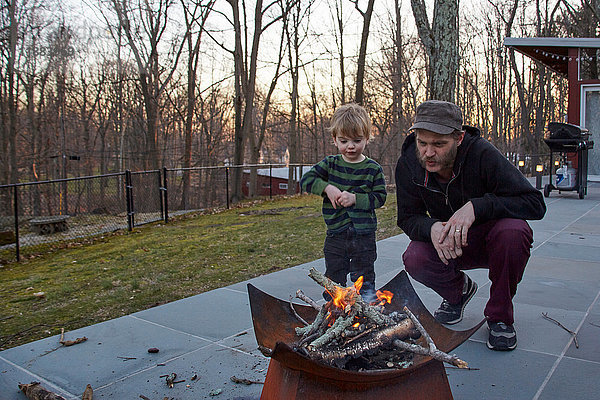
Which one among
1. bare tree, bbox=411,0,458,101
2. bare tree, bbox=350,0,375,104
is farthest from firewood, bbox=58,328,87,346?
bare tree, bbox=350,0,375,104

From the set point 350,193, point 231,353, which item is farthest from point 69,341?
point 350,193

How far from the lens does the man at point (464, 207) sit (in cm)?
227

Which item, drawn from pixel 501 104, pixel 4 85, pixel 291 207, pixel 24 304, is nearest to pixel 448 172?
pixel 24 304

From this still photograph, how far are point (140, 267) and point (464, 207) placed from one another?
397 centimetres

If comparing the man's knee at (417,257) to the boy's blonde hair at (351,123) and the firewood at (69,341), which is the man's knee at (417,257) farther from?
the firewood at (69,341)

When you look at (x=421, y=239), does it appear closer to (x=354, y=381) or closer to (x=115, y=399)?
(x=354, y=381)

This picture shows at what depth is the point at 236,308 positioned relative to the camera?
340 centimetres

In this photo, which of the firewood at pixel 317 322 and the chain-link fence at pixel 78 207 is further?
the chain-link fence at pixel 78 207

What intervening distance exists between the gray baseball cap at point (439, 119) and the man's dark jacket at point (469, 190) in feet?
0.87

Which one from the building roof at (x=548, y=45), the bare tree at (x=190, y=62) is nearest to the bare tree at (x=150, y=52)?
the bare tree at (x=190, y=62)

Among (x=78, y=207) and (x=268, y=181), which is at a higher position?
(x=268, y=181)

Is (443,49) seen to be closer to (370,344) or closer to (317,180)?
(317,180)

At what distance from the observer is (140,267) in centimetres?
522

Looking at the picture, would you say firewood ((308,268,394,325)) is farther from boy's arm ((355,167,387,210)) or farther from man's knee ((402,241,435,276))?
boy's arm ((355,167,387,210))
